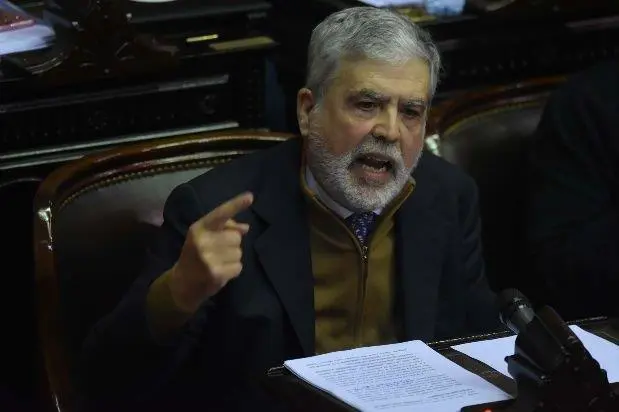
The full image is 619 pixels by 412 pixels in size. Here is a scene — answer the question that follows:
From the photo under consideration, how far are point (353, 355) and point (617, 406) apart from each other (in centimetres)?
36

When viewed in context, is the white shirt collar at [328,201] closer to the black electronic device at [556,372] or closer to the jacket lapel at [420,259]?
the jacket lapel at [420,259]

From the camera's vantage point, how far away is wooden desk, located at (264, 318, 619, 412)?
146cm

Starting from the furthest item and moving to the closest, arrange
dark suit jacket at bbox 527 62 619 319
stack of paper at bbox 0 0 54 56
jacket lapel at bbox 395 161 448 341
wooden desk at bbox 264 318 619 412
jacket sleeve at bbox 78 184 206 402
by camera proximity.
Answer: stack of paper at bbox 0 0 54 56 → dark suit jacket at bbox 527 62 619 319 → jacket lapel at bbox 395 161 448 341 → jacket sleeve at bbox 78 184 206 402 → wooden desk at bbox 264 318 619 412

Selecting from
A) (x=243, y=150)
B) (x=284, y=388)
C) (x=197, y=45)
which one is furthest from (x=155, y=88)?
(x=284, y=388)

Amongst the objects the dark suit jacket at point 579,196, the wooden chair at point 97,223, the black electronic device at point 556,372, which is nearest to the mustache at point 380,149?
the wooden chair at point 97,223

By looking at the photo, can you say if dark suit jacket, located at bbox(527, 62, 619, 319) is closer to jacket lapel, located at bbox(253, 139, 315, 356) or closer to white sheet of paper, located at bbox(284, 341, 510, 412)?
jacket lapel, located at bbox(253, 139, 315, 356)

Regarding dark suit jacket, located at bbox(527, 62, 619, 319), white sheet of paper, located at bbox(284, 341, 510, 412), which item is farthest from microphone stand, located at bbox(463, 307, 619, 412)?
dark suit jacket, located at bbox(527, 62, 619, 319)

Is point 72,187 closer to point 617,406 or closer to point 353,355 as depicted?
point 353,355

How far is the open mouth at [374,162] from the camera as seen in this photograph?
1868mm

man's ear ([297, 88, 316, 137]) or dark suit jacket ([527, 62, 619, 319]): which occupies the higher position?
man's ear ([297, 88, 316, 137])

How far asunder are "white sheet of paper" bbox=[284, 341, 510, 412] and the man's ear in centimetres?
44

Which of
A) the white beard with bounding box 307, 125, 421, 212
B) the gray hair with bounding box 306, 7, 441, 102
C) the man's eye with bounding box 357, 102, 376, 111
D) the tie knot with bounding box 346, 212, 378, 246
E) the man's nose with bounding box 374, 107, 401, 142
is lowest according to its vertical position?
the tie knot with bounding box 346, 212, 378, 246

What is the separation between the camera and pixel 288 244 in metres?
1.92

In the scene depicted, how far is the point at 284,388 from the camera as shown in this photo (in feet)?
4.96
